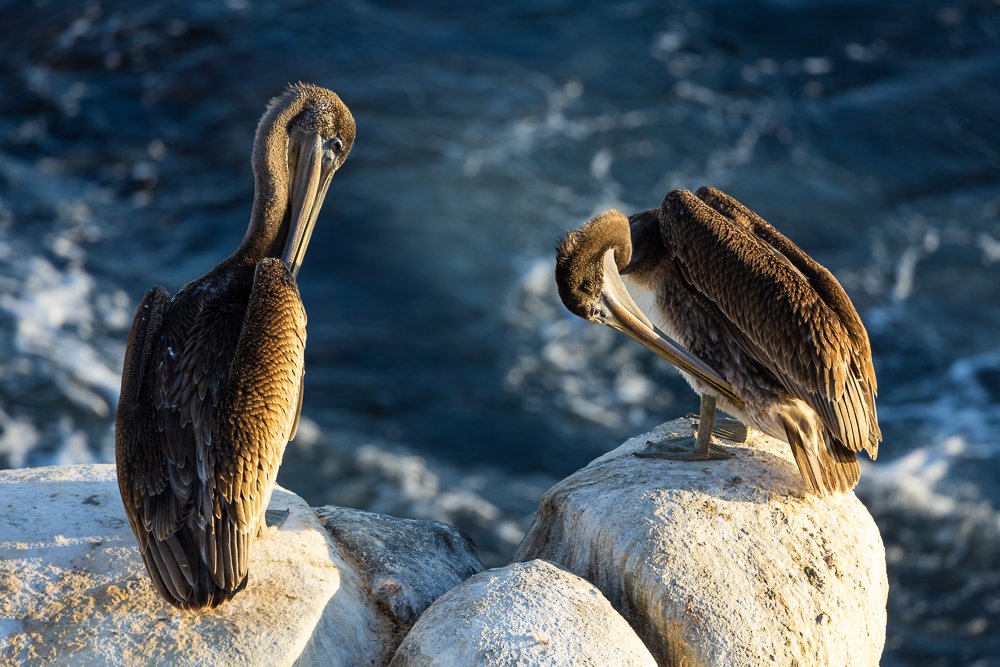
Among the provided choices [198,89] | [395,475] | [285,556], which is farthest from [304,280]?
[285,556]

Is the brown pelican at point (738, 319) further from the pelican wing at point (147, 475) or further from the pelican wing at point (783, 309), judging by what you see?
the pelican wing at point (147, 475)

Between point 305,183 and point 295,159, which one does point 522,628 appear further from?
point 295,159

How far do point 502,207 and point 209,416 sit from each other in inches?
346

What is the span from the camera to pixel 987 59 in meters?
16.1

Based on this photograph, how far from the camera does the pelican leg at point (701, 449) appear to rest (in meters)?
6.13

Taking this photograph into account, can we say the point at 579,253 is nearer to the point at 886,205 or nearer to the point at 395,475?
the point at 395,475

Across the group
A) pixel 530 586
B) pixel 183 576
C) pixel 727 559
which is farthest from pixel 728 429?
pixel 183 576

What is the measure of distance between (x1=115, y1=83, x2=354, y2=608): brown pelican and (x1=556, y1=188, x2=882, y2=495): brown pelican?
1.56m

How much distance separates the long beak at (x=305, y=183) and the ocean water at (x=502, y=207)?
437 cm

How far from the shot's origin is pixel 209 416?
542 centimetres

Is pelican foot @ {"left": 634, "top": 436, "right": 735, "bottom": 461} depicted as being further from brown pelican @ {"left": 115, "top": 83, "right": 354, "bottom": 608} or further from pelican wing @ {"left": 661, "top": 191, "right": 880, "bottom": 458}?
brown pelican @ {"left": 115, "top": 83, "right": 354, "bottom": 608}

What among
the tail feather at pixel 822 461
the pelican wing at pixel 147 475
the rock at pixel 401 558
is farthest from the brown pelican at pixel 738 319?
the pelican wing at pixel 147 475

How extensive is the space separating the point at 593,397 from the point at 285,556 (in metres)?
6.48

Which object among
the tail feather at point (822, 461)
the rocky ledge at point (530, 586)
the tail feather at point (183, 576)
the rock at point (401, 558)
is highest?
the tail feather at point (822, 461)
